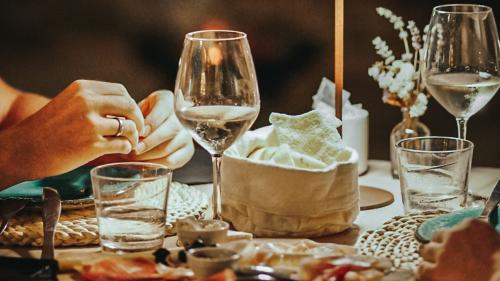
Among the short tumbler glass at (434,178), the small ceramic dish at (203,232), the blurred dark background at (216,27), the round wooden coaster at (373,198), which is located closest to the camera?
the small ceramic dish at (203,232)

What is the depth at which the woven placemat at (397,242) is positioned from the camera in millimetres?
1086

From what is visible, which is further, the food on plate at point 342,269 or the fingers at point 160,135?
the fingers at point 160,135

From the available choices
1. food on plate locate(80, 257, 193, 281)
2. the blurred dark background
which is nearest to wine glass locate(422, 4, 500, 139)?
food on plate locate(80, 257, 193, 281)

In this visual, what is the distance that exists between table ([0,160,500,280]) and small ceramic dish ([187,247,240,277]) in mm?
156

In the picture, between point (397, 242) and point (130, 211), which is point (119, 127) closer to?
point (130, 211)

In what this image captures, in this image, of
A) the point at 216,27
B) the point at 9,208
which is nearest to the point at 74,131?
the point at 9,208

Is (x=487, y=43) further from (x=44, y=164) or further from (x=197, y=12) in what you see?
(x=197, y=12)

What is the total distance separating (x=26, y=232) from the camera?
1215mm

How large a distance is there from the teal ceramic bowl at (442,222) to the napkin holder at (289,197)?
0.42ft

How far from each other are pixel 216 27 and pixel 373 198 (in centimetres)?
90

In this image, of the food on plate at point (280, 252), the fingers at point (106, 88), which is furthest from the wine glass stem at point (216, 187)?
the fingers at point (106, 88)

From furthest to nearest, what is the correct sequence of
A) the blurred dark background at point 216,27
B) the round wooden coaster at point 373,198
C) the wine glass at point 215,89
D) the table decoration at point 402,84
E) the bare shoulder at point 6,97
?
the blurred dark background at point 216,27 → the bare shoulder at point 6,97 → the table decoration at point 402,84 → the round wooden coaster at point 373,198 → the wine glass at point 215,89

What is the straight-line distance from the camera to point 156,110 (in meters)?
1.49

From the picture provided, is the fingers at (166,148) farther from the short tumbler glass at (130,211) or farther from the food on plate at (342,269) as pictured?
the food on plate at (342,269)
